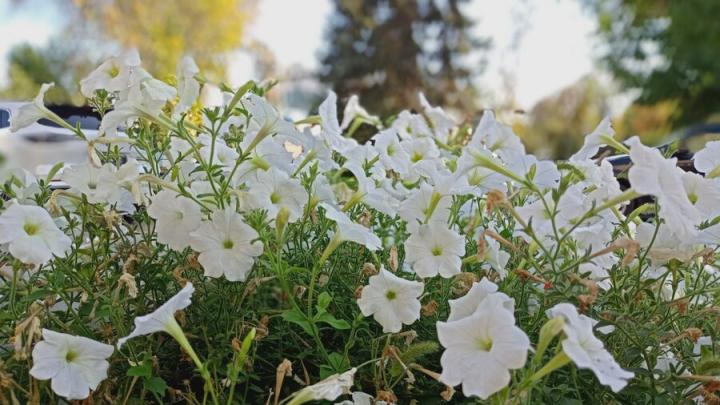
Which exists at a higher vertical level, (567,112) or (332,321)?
(567,112)

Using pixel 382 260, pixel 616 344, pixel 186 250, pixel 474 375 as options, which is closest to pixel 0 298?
pixel 186 250

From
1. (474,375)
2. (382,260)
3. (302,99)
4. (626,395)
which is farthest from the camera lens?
(302,99)

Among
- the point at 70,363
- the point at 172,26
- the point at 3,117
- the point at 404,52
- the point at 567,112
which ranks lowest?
the point at 70,363

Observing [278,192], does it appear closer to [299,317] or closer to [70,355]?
[299,317]

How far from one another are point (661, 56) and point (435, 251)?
15.2 meters

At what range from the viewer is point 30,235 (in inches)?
27.0

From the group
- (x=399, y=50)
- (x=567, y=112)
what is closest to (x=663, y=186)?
(x=399, y=50)

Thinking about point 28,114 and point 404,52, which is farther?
point 404,52

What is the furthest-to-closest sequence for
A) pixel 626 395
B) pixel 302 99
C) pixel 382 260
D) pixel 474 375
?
pixel 302 99 < pixel 382 260 < pixel 626 395 < pixel 474 375

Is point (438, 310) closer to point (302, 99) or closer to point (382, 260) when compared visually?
point (382, 260)

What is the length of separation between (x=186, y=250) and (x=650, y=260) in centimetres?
54

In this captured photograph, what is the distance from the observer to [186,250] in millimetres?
800

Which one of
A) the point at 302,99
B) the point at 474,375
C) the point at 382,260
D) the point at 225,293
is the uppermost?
the point at 302,99

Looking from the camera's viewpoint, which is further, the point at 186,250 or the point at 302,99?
the point at 302,99
